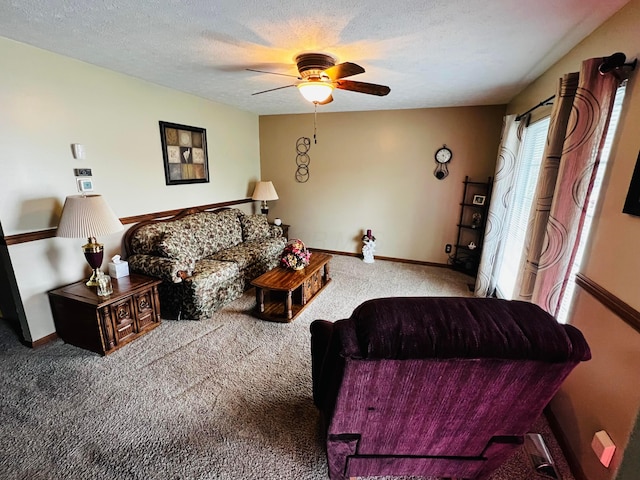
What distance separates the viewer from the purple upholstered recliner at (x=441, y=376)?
0.91 m

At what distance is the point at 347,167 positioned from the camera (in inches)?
191

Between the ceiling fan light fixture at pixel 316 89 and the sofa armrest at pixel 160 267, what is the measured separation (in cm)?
198

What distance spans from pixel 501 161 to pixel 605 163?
1825 mm

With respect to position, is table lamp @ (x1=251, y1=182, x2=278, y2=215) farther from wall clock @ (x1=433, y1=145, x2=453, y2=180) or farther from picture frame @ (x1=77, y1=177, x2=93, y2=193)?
wall clock @ (x1=433, y1=145, x2=453, y2=180)

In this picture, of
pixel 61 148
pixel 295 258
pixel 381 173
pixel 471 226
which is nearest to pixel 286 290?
pixel 295 258

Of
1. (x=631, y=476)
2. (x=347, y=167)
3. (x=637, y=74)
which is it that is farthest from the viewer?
(x=347, y=167)

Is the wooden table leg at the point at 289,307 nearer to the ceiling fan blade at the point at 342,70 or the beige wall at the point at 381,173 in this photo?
the ceiling fan blade at the point at 342,70

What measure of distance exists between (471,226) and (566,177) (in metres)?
2.83

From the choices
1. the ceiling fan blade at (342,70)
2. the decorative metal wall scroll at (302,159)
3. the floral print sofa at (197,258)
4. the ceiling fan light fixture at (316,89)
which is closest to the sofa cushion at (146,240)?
the floral print sofa at (197,258)

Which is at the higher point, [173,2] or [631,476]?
[173,2]

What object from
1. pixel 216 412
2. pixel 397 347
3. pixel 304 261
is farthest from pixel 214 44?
pixel 216 412

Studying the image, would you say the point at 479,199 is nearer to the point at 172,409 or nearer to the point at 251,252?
the point at 251,252

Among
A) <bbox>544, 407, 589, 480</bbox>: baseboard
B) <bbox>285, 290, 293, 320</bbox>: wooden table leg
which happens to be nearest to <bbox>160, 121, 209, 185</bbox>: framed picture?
<bbox>285, 290, 293, 320</bbox>: wooden table leg

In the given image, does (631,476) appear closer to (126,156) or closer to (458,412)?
(458,412)
